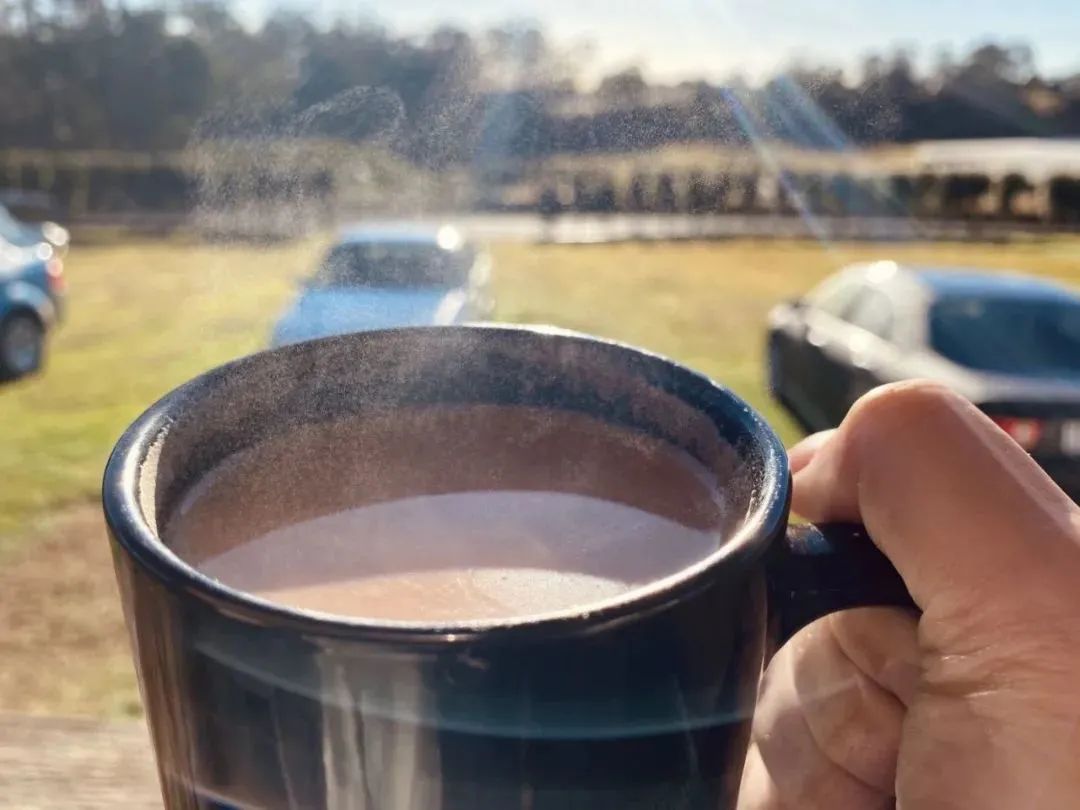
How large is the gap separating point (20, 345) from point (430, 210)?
2123 mm

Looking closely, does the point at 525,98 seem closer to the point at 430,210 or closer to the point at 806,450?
the point at 806,450

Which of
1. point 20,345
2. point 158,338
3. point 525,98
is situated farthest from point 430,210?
point 525,98

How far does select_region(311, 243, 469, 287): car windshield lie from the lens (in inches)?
43.0

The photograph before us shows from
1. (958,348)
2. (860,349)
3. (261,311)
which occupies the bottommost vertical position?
(860,349)

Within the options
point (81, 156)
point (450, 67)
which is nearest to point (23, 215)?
point (81, 156)

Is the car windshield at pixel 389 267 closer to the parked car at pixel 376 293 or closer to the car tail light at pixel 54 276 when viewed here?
the parked car at pixel 376 293

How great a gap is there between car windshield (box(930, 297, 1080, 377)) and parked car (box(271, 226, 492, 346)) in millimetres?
1431

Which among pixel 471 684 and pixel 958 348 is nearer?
pixel 471 684

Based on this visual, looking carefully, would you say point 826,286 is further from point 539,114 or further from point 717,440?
point 717,440

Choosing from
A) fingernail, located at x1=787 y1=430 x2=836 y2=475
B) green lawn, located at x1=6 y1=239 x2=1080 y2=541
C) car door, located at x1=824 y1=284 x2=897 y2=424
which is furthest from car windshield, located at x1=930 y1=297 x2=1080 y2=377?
fingernail, located at x1=787 y1=430 x2=836 y2=475

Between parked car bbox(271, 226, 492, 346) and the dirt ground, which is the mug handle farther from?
the dirt ground

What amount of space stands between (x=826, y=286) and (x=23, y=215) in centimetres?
1045

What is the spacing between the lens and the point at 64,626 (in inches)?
104

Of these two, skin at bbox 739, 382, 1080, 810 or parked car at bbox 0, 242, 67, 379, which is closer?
skin at bbox 739, 382, 1080, 810
